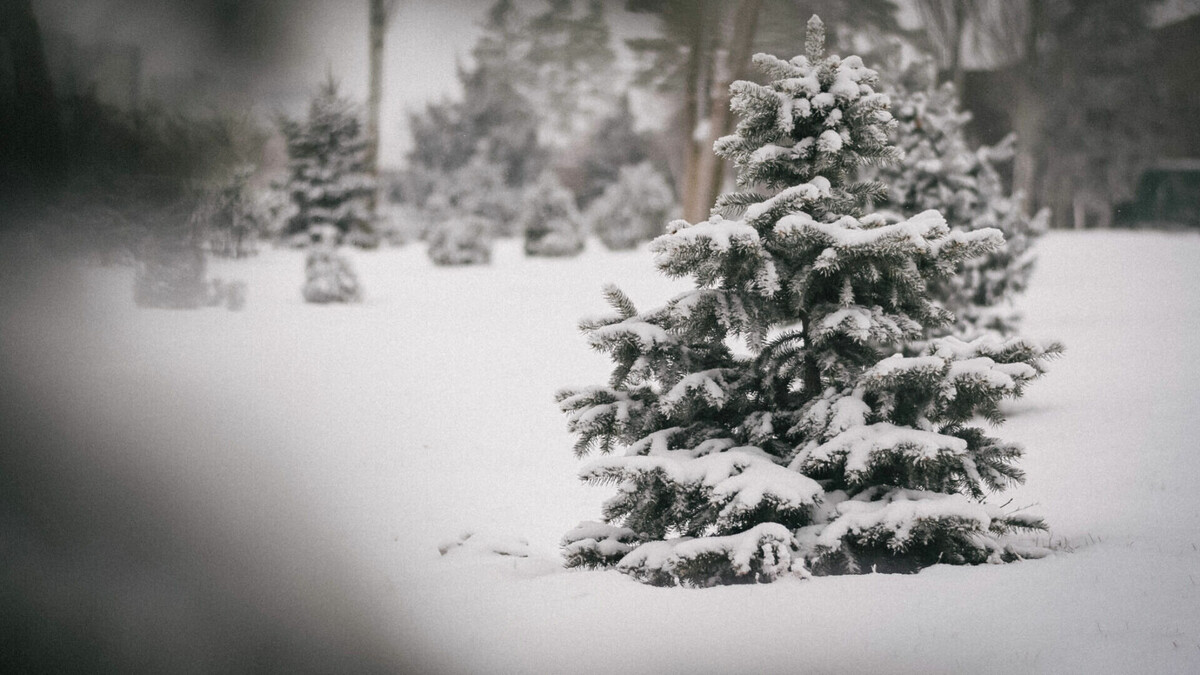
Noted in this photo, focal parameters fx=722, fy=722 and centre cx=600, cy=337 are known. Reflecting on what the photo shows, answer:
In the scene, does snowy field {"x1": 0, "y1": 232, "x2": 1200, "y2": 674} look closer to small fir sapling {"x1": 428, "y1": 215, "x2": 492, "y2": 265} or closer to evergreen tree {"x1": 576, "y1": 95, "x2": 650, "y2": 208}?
small fir sapling {"x1": 428, "y1": 215, "x2": 492, "y2": 265}

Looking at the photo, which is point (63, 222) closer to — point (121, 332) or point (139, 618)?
point (121, 332)

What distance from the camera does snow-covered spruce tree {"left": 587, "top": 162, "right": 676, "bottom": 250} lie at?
675 inches

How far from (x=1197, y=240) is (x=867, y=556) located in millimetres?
8335

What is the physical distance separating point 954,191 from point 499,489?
4.63 m

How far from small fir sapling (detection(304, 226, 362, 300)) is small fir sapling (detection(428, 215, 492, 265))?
13.9ft

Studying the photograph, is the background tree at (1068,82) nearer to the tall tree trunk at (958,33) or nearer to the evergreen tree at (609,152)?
the tall tree trunk at (958,33)

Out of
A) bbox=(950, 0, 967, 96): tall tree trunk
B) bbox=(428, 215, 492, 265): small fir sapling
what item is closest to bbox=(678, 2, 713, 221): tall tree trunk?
bbox=(950, 0, 967, 96): tall tree trunk

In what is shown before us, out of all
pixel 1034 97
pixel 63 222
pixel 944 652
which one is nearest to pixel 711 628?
pixel 944 652

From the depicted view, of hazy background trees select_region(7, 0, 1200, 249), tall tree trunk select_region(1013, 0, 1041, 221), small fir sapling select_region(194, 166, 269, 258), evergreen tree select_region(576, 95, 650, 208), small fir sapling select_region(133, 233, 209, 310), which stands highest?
evergreen tree select_region(576, 95, 650, 208)

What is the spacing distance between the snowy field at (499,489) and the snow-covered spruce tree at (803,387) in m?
0.18

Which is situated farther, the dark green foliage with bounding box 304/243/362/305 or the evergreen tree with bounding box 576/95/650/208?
the evergreen tree with bounding box 576/95/650/208

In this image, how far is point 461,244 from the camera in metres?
14.6

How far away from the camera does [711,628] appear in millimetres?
2107

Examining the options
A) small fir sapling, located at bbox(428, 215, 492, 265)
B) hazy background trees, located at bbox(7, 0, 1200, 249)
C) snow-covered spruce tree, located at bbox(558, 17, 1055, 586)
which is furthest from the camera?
small fir sapling, located at bbox(428, 215, 492, 265)
